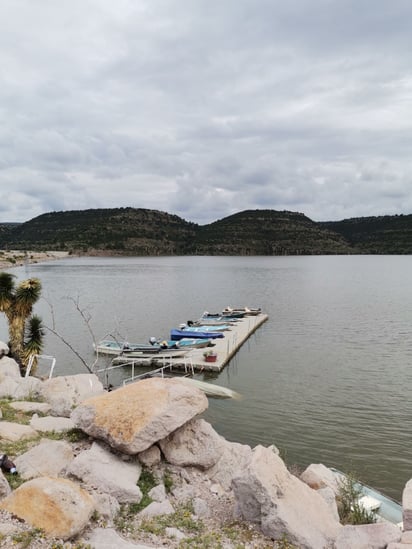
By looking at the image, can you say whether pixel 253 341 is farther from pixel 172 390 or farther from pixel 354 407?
pixel 172 390

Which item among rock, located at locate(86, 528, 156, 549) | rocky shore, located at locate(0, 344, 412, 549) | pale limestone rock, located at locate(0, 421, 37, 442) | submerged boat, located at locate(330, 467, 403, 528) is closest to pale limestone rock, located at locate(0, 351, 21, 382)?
rocky shore, located at locate(0, 344, 412, 549)

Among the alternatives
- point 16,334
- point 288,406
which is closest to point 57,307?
point 16,334

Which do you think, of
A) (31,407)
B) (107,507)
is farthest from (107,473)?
(31,407)

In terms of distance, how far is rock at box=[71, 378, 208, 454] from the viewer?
9641 mm

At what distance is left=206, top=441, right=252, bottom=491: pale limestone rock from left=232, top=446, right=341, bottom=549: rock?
74.3 inches

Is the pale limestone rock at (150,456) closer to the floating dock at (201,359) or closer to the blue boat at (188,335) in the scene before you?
the floating dock at (201,359)

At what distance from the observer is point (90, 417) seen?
1013 cm

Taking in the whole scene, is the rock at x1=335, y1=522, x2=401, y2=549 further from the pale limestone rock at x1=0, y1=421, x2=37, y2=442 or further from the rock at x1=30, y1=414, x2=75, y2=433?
the pale limestone rock at x1=0, y1=421, x2=37, y2=442

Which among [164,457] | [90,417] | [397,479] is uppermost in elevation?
[90,417]

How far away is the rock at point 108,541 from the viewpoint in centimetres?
667

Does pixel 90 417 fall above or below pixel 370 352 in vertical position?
above

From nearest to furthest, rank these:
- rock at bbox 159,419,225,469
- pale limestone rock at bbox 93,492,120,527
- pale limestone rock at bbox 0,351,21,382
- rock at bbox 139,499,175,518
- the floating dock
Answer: pale limestone rock at bbox 93,492,120,527, rock at bbox 139,499,175,518, rock at bbox 159,419,225,469, pale limestone rock at bbox 0,351,21,382, the floating dock

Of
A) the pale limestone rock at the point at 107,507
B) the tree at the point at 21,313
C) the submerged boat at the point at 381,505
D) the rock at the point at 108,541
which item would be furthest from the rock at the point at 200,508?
the tree at the point at 21,313

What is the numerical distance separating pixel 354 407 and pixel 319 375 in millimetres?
5578
